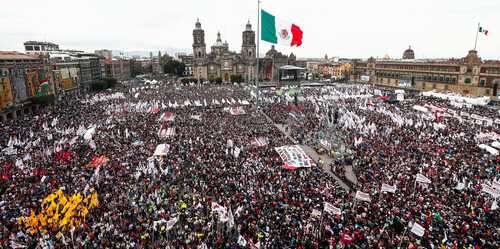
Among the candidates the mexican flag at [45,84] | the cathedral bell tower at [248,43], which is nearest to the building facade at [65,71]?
the mexican flag at [45,84]

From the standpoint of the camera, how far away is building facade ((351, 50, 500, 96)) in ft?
169

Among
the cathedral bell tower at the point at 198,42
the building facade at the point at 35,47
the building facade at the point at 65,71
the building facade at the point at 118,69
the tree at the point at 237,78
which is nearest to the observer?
the building facade at the point at 65,71

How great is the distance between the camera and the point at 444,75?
60250 mm

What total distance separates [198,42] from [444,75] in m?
66.6

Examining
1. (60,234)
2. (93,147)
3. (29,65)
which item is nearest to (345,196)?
(60,234)

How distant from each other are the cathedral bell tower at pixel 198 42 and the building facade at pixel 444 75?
50.0m

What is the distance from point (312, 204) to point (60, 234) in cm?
1050

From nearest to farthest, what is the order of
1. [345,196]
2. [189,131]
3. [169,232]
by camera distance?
[169,232]
[345,196]
[189,131]

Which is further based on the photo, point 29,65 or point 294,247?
point 29,65

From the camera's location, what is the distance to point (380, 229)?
11.5 meters

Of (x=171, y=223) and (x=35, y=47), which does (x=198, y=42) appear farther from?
(x=171, y=223)

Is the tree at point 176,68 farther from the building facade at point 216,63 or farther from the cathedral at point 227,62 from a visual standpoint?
the building facade at point 216,63

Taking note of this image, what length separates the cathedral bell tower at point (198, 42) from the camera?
290 feet

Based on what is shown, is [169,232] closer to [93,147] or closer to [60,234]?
[60,234]
